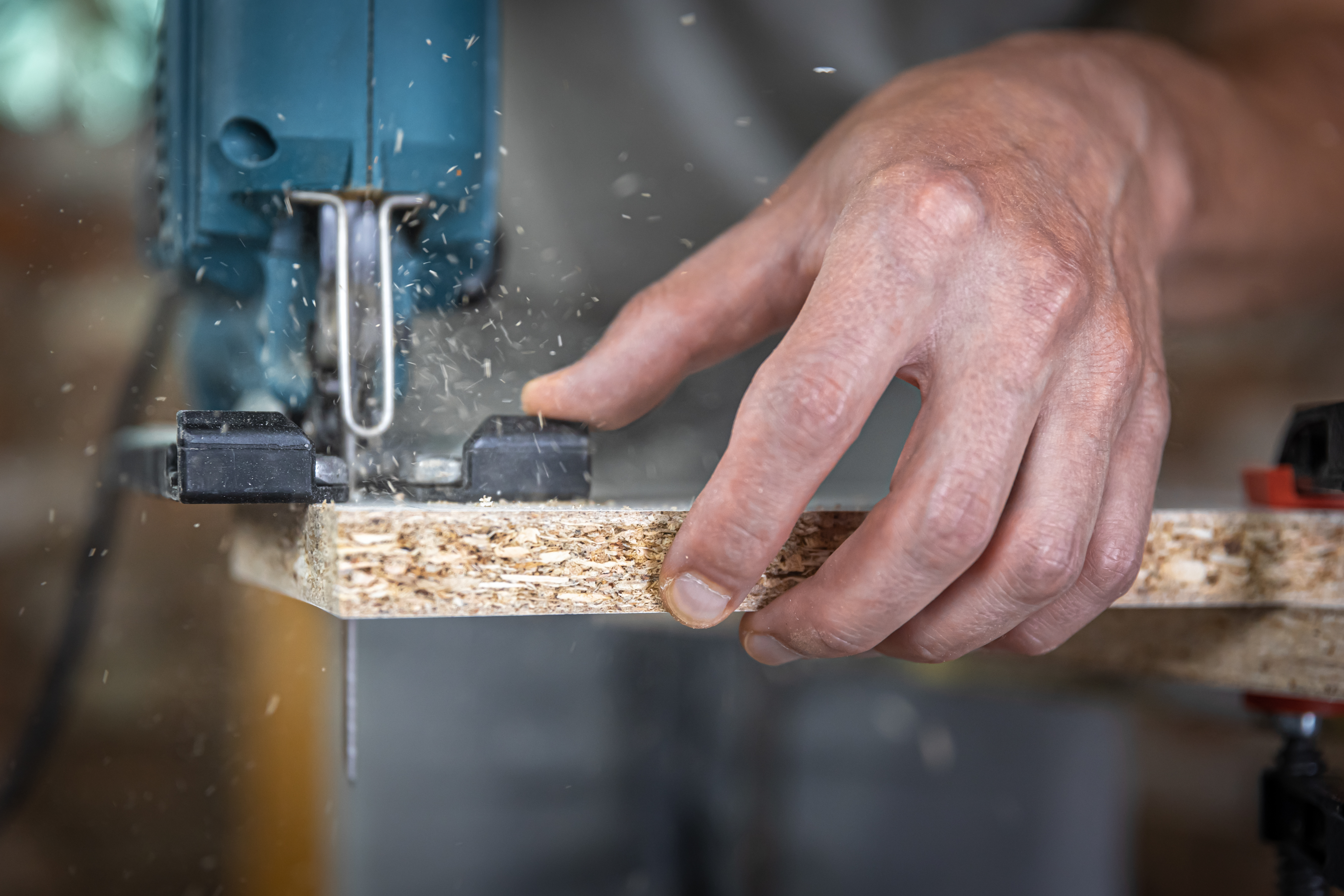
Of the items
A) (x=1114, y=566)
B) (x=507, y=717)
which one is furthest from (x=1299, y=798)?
(x=507, y=717)

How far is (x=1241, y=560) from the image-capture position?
2.03 ft

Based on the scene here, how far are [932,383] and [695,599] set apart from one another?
17cm

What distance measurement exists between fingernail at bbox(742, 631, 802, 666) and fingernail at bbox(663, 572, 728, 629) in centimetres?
6

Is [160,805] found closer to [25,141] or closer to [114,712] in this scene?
[114,712]

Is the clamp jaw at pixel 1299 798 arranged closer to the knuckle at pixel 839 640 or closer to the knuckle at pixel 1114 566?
the knuckle at pixel 1114 566

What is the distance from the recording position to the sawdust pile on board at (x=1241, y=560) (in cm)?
60

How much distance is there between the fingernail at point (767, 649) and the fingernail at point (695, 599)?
63 millimetres

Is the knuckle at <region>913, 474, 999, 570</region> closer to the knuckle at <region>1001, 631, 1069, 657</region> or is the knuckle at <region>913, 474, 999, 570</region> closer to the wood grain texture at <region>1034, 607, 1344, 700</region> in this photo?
the knuckle at <region>1001, 631, 1069, 657</region>

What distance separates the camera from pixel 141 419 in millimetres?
1045

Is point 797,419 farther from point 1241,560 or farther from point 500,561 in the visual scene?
point 1241,560

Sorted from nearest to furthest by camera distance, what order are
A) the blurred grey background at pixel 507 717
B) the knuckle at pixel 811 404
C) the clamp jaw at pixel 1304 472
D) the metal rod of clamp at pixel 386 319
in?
the knuckle at pixel 811 404 → the metal rod of clamp at pixel 386 319 → the clamp jaw at pixel 1304 472 → the blurred grey background at pixel 507 717

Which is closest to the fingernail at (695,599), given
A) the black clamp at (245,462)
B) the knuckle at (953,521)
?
the knuckle at (953,521)

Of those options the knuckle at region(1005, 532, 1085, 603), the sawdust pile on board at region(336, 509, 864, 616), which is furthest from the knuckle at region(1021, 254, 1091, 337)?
the sawdust pile on board at region(336, 509, 864, 616)

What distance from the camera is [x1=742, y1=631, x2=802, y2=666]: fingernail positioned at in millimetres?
537
